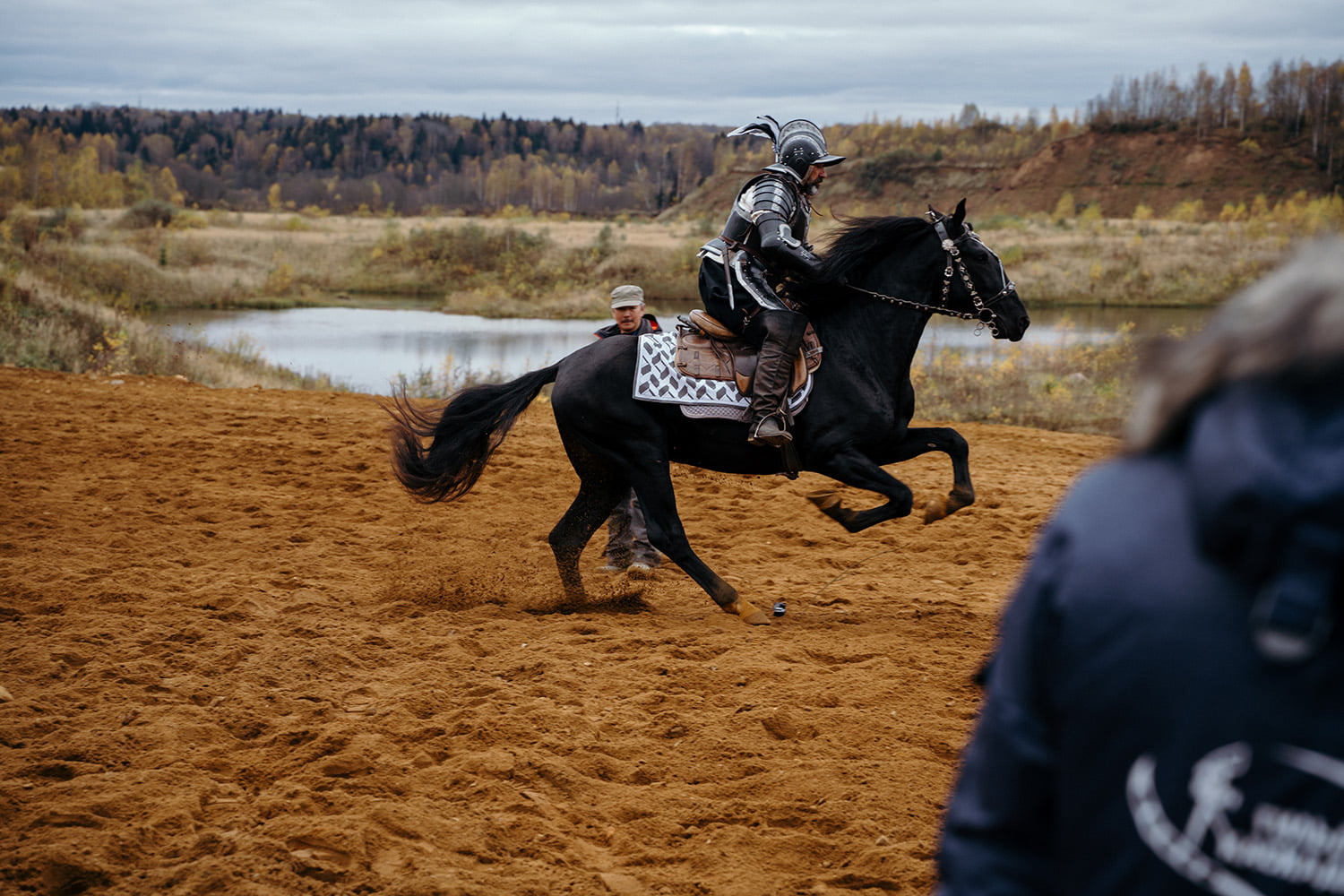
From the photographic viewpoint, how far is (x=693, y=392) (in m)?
6.74

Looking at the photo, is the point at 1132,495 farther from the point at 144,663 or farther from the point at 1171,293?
the point at 1171,293

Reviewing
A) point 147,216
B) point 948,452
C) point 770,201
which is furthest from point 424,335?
point 147,216

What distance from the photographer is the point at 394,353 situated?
81.6 feet

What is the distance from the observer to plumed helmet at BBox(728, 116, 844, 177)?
6.71 meters

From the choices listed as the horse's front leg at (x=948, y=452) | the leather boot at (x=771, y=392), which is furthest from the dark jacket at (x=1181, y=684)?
the horse's front leg at (x=948, y=452)

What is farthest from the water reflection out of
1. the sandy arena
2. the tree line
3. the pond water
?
the tree line

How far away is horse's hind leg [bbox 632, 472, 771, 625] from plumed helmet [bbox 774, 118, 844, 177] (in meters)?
2.10

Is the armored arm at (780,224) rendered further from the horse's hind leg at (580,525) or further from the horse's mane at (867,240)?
the horse's hind leg at (580,525)

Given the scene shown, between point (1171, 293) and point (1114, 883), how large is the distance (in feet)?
141

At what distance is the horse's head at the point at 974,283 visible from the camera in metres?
6.94

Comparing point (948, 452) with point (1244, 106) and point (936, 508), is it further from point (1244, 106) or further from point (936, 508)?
point (1244, 106)

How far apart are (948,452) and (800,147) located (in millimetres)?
2173

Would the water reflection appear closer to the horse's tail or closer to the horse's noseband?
the horse's tail

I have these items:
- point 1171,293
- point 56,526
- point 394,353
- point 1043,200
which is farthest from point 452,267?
point 1043,200
